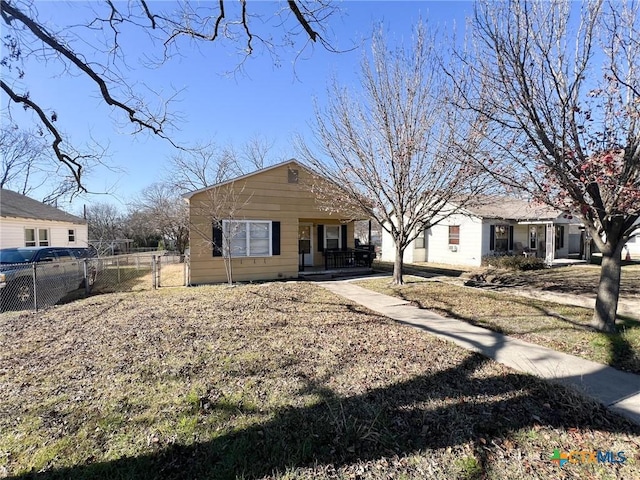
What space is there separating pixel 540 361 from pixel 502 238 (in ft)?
51.9

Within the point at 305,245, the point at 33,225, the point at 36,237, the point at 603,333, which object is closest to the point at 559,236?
the point at 305,245

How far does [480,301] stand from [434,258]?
38.7 feet

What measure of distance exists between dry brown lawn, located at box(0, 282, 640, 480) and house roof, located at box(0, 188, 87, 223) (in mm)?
14558

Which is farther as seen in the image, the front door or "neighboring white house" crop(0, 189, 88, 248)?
"neighboring white house" crop(0, 189, 88, 248)

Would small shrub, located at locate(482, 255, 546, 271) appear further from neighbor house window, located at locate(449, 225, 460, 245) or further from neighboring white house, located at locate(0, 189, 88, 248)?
neighboring white house, located at locate(0, 189, 88, 248)

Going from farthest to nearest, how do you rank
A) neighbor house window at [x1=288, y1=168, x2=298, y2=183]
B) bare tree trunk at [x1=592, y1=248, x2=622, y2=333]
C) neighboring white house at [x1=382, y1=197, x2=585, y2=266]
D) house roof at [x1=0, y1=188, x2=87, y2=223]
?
neighboring white house at [x1=382, y1=197, x2=585, y2=266] → house roof at [x1=0, y1=188, x2=87, y2=223] → neighbor house window at [x1=288, y1=168, x2=298, y2=183] → bare tree trunk at [x1=592, y1=248, x2=622, y2=333]

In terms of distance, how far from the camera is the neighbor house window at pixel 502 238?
17842mm

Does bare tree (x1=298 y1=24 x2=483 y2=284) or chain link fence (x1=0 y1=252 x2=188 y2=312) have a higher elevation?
bare tree (x1=298 y1=24 x2=483 y2=284)

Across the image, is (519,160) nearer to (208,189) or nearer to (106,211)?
(208,189)

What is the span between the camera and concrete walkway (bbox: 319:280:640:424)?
11.1ft

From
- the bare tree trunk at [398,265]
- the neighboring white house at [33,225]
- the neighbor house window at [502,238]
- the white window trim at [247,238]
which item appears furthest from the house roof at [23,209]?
the neighbor house window at [502,238]

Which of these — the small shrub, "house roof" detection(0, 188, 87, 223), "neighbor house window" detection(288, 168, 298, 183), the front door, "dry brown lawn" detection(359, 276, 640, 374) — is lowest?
"dry brown lawn" detection(359, 276, 640, 374)

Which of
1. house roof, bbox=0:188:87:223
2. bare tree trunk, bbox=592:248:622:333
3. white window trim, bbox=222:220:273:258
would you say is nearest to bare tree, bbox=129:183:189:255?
house roof, bbox=0:188:87:223

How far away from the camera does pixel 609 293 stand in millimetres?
5520
